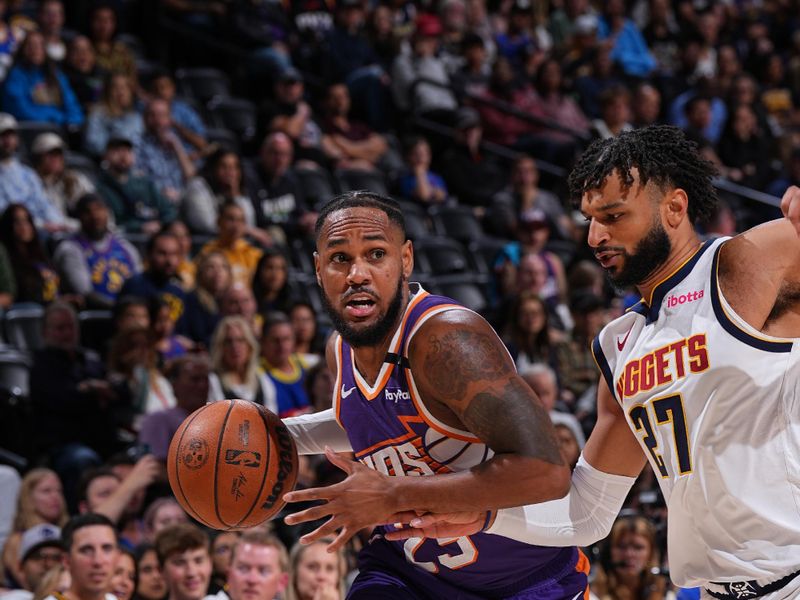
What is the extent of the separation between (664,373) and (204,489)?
53.2 inches

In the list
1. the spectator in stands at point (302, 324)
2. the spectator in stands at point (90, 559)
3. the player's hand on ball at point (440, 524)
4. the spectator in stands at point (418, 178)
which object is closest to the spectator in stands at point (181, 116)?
the spectator in stands at point (418, 178)

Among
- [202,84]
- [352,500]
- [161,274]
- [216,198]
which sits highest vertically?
[202,84]

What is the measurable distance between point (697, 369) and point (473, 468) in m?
0.64

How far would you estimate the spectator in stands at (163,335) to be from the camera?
7.26 metres

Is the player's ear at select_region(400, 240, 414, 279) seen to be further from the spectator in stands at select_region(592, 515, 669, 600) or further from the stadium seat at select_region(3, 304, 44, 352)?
the stadium seat at select_region(3, 304, 44, 352)

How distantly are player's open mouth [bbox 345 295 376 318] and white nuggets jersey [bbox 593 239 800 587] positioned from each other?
766 mm

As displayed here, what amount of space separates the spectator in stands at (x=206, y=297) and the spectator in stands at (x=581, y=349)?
90.4 inches

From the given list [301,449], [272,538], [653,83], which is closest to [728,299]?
[301,449]

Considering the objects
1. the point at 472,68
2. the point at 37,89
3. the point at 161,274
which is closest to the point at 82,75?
the point at 37,89

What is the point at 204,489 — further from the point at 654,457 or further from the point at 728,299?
the point at 728,299

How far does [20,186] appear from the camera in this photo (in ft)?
26.8

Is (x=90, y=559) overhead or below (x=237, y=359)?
below

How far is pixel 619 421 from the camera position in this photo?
357cm

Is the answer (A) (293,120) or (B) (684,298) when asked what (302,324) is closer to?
(A) (293,120)
